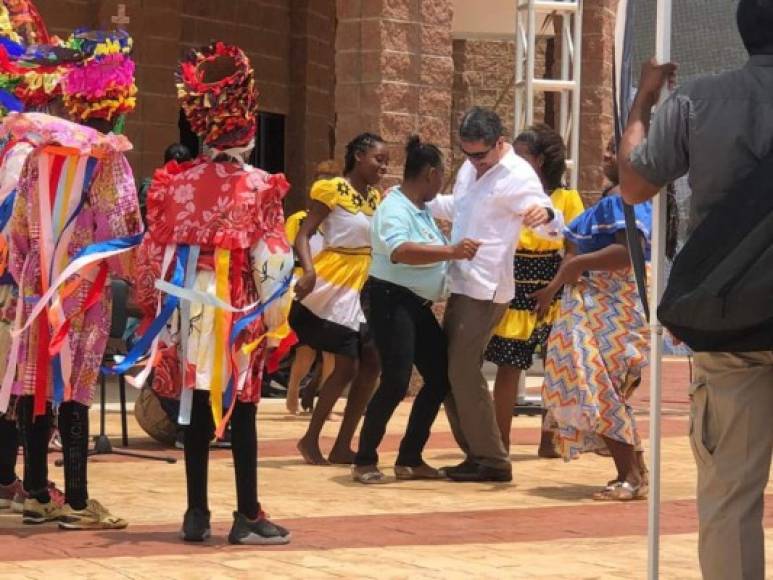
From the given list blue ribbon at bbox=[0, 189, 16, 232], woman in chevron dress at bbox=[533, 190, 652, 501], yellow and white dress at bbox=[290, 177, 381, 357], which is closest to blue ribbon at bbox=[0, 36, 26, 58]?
blue ribbon at bbox=[0, 189, 16, 232]

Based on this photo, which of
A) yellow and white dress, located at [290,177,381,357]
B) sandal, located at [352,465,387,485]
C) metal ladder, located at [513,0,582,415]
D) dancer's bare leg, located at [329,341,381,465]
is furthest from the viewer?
metal ladder, located at [513,0,582,415]

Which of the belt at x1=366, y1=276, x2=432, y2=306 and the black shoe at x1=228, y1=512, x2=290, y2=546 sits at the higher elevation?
the belt at x1=366, y1=276, x2=432, y2=306

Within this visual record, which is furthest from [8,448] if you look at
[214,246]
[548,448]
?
[548,448]

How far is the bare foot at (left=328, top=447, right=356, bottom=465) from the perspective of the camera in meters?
10.6

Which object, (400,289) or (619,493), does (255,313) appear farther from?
(619,493)

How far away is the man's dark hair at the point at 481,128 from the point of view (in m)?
9.84

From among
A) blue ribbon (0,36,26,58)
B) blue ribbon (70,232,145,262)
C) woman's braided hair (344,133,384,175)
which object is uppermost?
blue ribbon (0,36,26,58)

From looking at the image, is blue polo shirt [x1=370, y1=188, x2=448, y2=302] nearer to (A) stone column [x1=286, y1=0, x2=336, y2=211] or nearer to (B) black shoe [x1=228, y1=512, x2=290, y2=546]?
(B) black shoe [x1=228, y1=512, x2=290, y2=546]

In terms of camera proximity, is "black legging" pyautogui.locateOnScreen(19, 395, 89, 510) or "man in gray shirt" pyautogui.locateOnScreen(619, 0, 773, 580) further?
"black legging" pyautogui.locateOnScreen(19, 395, 89, 510)

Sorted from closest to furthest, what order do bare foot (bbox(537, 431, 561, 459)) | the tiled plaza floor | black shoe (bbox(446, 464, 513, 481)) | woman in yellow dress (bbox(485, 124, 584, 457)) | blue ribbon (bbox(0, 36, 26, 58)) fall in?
1. the tiled plaza floor
2. blue ribbon (bbox(0, 36, 26, 58))
3. black shoe (bbox(446, 464, 513, 481))
4. woman in yellow dress (bbox(485, 124, 584, 457))
5. bare foot (bbox(537, 431, 561, 459))

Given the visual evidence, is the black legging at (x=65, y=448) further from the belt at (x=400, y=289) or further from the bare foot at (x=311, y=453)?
the bare foot at (x=311, y=453)

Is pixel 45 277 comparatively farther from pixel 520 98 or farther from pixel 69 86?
pixel 520 98

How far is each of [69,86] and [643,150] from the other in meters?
3.64

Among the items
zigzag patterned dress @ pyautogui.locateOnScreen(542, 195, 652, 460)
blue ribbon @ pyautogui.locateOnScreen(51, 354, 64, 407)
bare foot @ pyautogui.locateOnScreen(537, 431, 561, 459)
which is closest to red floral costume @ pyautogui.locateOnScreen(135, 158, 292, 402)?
blue ribbon @ pyautogui.locateOnScreen(51, 354, 64, 407)
